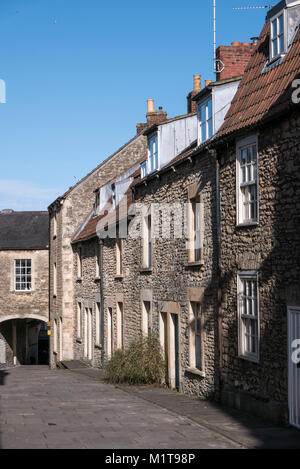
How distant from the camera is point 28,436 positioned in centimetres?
1020

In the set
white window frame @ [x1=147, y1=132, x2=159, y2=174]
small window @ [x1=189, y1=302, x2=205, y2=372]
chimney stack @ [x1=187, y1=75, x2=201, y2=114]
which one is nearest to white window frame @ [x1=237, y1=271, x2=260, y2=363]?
small window @ [x1=189, y1=302, x2=205, y2=372]

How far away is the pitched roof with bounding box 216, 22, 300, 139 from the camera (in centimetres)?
1192

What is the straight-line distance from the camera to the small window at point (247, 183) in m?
12.8

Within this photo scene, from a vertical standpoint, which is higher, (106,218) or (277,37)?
(277,37)

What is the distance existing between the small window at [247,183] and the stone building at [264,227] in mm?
19

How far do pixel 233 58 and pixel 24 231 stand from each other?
24490 millimetres

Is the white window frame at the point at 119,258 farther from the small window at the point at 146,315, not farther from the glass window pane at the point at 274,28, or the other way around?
the glass window pane at the point at 274,28

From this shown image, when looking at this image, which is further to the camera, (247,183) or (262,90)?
(262,90)

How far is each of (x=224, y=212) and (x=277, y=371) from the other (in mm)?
3763

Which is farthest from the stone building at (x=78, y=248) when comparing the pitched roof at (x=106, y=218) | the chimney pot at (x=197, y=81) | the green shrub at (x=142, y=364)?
the green shrub at (x=142, y=364)

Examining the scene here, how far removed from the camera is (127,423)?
1153 centimetres

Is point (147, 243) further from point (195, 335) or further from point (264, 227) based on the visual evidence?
point (264, 227)

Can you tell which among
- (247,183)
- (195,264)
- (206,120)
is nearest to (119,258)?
(195,264)
